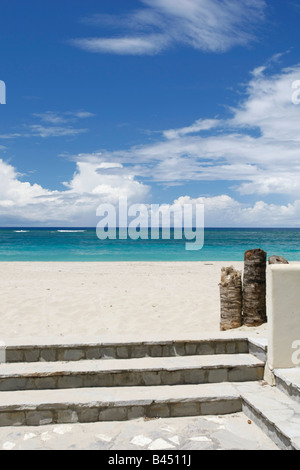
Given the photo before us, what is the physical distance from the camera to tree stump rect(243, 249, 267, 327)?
24.2 ft

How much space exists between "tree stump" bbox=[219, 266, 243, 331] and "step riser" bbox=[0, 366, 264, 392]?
2.14 meters

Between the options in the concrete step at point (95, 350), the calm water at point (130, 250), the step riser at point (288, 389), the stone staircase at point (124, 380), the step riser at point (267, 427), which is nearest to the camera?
the step riser at point (267, 427)

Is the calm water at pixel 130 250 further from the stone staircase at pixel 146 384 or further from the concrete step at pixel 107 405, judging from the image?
the concrete step at pixel 107 405


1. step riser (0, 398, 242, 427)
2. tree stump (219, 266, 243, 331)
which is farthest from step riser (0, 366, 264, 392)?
tree stump (219, 266, 243, 331)

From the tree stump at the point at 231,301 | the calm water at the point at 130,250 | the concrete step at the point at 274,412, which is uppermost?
the calm water at the point at 130,250

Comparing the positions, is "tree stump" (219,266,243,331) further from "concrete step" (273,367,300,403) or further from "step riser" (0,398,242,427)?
"step riser" (0,398,242,427)

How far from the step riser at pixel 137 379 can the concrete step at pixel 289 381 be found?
1.31 feet

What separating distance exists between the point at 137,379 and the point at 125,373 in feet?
0.57

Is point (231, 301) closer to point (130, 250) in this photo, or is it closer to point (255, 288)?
point (255, 288)

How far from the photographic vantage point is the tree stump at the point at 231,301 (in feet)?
24.4

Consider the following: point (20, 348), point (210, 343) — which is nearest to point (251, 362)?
point (210, 343)

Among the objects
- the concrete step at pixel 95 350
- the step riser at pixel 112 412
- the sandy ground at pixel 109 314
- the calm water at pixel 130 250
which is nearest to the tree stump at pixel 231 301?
the sandy ground at pixel 109 314

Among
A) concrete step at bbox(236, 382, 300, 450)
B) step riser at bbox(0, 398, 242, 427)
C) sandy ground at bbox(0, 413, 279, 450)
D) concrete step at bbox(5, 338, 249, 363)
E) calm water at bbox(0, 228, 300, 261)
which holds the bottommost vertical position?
sandy ground at bbox(0, 413, 279, 450)

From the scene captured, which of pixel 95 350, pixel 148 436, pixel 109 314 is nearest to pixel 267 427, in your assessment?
pixel 148 436
